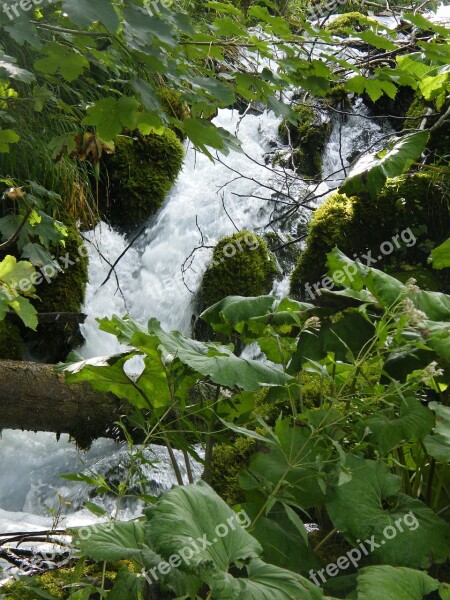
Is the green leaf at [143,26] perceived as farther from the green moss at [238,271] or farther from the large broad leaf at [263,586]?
the green moss at [238,271]

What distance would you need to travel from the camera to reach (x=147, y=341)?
151cm

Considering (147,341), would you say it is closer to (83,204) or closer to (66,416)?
(66,416)

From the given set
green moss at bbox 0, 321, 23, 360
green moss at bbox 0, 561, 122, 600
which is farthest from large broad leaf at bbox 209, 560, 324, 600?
green moss at bbox 0, 321, 23, 360

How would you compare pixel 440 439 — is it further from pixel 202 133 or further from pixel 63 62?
pixel 63 62

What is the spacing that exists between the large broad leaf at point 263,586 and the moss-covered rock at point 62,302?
13.3 ft

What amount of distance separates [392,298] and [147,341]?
588 millimetres

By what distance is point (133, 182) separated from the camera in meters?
6.15

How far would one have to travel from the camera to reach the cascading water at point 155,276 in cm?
386

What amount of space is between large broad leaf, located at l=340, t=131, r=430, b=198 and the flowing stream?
4.01 ft

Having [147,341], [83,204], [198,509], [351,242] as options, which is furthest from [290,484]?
[83,204]
